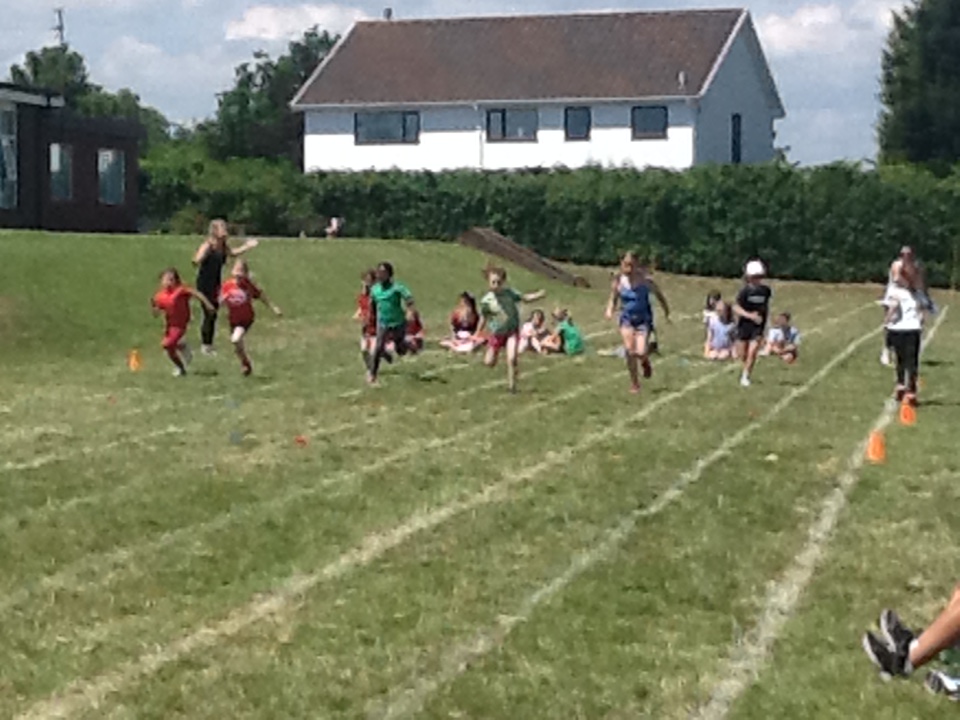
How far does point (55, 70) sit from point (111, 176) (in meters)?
83.3

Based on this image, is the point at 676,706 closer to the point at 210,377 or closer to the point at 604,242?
the point at 210,377

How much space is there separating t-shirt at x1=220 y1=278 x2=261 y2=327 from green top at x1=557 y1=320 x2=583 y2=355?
19.0 feet

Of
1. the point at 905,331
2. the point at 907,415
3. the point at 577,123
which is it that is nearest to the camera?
the point at 907,415

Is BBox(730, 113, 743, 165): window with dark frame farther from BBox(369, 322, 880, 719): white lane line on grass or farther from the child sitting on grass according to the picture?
BBox(369, 322, 880, 719): white lane line on grass

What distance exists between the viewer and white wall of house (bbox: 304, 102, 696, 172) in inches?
2512

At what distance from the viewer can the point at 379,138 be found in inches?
2640

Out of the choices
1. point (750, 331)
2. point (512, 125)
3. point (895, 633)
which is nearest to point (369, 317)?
point (750, 331)

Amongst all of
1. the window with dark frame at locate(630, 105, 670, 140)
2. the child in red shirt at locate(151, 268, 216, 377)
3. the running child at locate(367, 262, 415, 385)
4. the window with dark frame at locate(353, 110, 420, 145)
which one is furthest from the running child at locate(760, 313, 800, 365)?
the window with dark frame at locate(353, 110, 420, 145)

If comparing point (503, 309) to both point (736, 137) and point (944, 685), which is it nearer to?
point (944, 685)

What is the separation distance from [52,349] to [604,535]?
50.2 feet

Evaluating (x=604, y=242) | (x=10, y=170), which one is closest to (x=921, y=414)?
(x=10, y=170)

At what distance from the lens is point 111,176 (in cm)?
4781

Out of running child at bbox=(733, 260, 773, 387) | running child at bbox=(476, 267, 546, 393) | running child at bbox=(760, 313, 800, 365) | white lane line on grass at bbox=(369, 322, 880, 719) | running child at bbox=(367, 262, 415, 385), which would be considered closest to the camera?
white lane line on grass at bbox=(369, 322, 880, 719)

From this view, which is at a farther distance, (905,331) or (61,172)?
(61,172)
